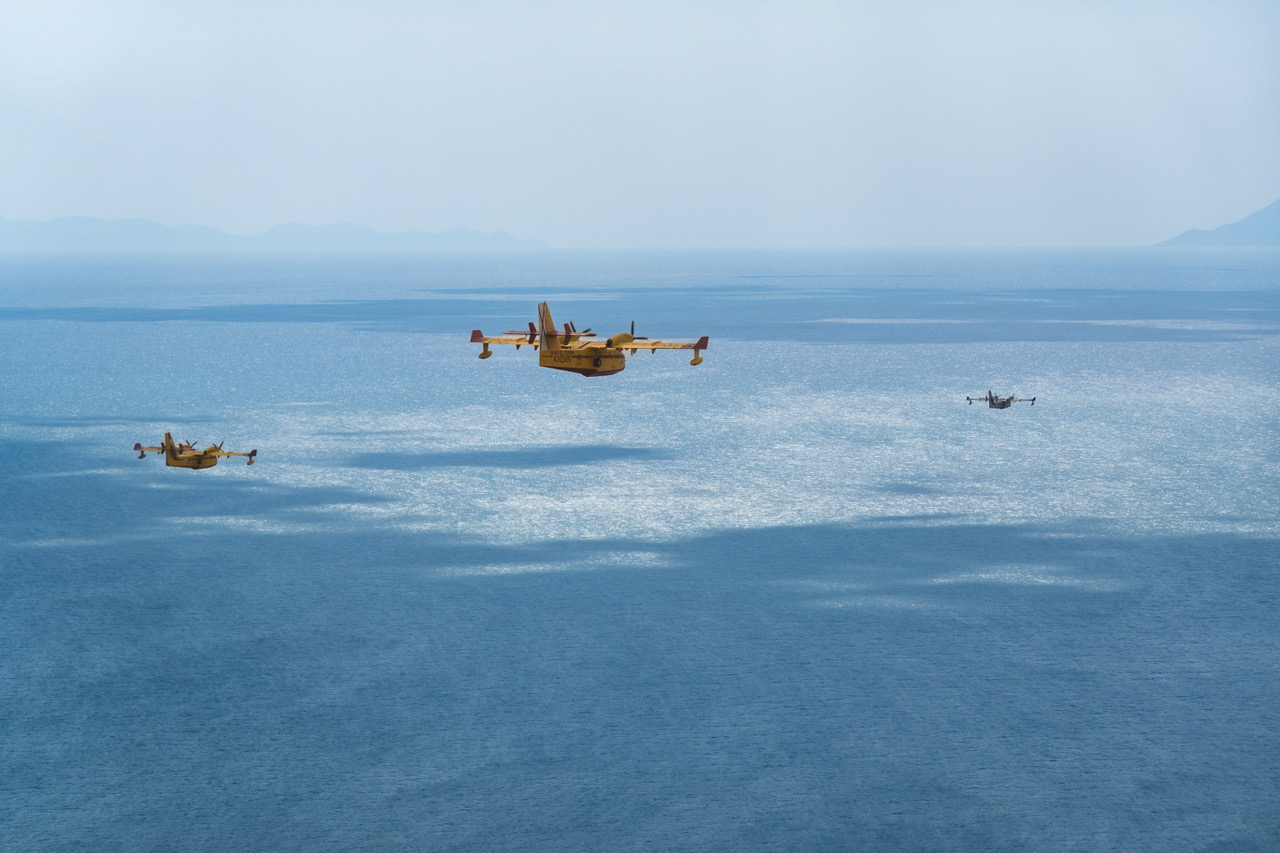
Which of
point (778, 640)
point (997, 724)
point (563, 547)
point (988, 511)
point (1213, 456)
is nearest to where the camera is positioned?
point (997, 724)

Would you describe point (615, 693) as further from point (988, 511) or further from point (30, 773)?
point (988, 511)

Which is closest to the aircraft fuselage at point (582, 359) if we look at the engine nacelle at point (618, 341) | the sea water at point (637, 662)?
the engine nacelle at point (618, 341)

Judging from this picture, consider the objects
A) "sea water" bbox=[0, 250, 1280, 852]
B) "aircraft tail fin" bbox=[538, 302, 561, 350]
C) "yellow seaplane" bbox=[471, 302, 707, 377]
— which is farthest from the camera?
"aircraft tail fin" bbox=[538, 302, 561, 350]

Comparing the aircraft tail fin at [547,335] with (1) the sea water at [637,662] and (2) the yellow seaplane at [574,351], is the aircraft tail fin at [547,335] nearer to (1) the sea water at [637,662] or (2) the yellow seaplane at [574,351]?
(2) the yellow seaplane at [574,351]

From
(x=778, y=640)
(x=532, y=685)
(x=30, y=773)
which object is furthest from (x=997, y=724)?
(x=30, y=773)

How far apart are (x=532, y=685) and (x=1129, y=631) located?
58.5 meters

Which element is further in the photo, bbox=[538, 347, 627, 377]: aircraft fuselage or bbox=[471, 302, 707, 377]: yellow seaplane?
bbox=[538, 347, 627, 377]: aircraft fuselage

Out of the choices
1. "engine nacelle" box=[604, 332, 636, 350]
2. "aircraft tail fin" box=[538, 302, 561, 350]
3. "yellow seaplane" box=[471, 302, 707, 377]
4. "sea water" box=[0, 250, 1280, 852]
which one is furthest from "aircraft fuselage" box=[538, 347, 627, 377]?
"sea water" box=[0, 250, 1280, 852]

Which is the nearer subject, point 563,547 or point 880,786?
point 880,786

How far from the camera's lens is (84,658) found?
112 metres

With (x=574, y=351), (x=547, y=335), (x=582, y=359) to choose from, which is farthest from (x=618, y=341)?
(x=547, y=335)

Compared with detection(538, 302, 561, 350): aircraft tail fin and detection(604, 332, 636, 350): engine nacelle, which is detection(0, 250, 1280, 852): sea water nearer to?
detection(538, 302, 561, 350): aircraft tail fin

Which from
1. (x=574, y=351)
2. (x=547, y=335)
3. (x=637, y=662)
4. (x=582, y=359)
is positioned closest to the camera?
(x=574, y=351)

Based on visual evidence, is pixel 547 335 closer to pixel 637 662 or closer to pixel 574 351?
pixel 574 351
